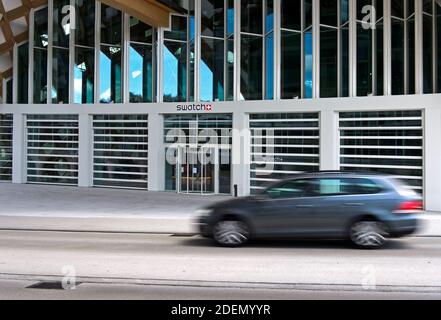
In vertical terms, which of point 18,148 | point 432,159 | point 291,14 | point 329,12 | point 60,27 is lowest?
point 432,159

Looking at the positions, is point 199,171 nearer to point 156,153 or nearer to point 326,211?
point 156,153

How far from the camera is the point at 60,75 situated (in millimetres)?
29250

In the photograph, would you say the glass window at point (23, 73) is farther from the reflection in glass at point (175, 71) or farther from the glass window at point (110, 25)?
the reflection in glass at point (175, 71)

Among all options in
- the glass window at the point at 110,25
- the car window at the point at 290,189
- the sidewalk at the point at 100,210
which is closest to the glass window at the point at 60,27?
the glass window at the point at 110,25

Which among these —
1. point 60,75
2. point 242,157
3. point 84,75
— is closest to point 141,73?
point 84,75

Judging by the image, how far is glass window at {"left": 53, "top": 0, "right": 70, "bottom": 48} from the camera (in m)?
29.2

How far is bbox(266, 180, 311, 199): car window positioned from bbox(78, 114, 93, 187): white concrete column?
1813cm

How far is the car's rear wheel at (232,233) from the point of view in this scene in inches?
455

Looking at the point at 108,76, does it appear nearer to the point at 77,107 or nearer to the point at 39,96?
the point at 77,107

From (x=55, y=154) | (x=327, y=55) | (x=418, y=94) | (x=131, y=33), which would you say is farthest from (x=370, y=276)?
(x=55, y=154)

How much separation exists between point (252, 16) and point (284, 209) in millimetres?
15394

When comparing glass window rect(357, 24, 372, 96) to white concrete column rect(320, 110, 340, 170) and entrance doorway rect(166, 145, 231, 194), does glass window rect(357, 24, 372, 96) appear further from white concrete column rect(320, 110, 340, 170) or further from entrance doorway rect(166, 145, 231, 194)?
entrance doorway rect(166, 145, 231, 194)

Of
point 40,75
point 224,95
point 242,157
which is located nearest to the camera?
point 242,157

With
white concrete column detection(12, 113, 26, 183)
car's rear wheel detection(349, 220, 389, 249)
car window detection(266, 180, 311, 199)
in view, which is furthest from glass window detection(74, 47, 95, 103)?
car's rear wheel detection(349, 220, 389, 249)
